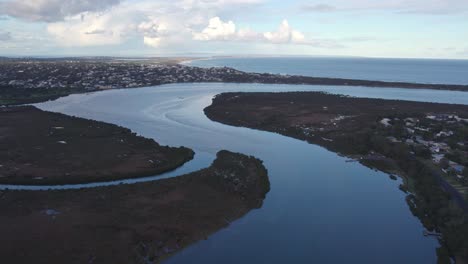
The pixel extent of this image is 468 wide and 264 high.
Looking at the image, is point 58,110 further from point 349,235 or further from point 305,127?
point 349,235

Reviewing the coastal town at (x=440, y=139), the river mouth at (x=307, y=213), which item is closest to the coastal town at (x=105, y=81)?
the river mouth at (x=307, y=213)

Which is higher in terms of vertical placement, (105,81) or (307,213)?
(105,81)

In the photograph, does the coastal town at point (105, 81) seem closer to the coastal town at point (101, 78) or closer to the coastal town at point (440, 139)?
the coastal town at point (101, 78)

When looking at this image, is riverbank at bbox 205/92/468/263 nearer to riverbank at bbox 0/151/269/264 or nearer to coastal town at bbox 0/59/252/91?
riverbank at bbox 0/151/269/264

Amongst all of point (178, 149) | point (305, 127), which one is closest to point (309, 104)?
point (305, 127)

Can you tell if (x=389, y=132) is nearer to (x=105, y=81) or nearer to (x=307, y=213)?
(x=307, y=213)

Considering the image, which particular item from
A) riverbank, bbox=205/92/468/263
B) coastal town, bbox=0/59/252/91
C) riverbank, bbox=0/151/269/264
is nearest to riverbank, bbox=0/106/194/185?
riverbank, bbox=0/151/269/264

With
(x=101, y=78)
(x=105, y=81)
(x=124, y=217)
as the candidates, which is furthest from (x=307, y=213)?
(x=101, y=78)

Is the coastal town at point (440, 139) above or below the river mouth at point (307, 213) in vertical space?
above
